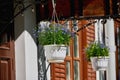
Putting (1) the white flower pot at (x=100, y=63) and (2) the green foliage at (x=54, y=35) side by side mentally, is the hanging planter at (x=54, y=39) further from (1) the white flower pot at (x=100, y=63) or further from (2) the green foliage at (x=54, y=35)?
(1) the white flower pot at (x=100, y=63)

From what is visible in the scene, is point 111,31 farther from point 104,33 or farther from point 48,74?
point 48,74

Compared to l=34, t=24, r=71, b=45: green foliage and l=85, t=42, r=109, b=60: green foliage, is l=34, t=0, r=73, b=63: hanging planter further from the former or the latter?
l=85, t=42, r=109, b=60: green foliage

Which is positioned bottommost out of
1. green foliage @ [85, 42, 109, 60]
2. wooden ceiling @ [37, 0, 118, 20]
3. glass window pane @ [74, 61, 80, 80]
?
glass window pane @ [74, 61, 80, 80]

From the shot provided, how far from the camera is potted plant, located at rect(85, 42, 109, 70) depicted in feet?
26.1

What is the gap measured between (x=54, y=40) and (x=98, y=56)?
1623 millimetres

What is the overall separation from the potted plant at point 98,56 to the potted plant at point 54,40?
1.26 m

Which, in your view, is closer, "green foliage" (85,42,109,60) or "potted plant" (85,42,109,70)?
"potted plant" (85,42,109,70)

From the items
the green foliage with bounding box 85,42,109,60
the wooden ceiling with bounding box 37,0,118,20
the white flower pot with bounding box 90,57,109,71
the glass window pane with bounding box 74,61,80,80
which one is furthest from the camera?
the glass window pane with bounding box 74,61,80,80

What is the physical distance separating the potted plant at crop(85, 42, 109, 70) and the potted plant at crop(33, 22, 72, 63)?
1261 millimetres

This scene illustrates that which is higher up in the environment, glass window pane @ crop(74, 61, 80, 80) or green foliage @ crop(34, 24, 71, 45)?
green foliage @ crop(34, 24, 71, 45)

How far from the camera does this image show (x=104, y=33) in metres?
11.6

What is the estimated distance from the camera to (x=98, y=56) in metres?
8.07

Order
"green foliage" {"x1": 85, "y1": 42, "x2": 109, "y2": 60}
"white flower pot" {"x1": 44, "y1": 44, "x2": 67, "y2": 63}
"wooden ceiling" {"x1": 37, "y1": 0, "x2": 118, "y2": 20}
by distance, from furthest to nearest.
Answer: "green foliage" {"x1": 85, "y1": 42, "x2": 109, "y2": 60} → "wooden ceiling" {"x1": 37, "y1": 0, "x2": 118, "y2": 20} → "white flower pot" {"x1": 44, "y1": 44, "x2": 67, "y2": 63}

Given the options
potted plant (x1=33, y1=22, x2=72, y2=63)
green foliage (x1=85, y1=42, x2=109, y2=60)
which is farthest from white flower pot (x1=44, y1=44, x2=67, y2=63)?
green foliage (x1=85, y1=42, x2=109, y2=60)
